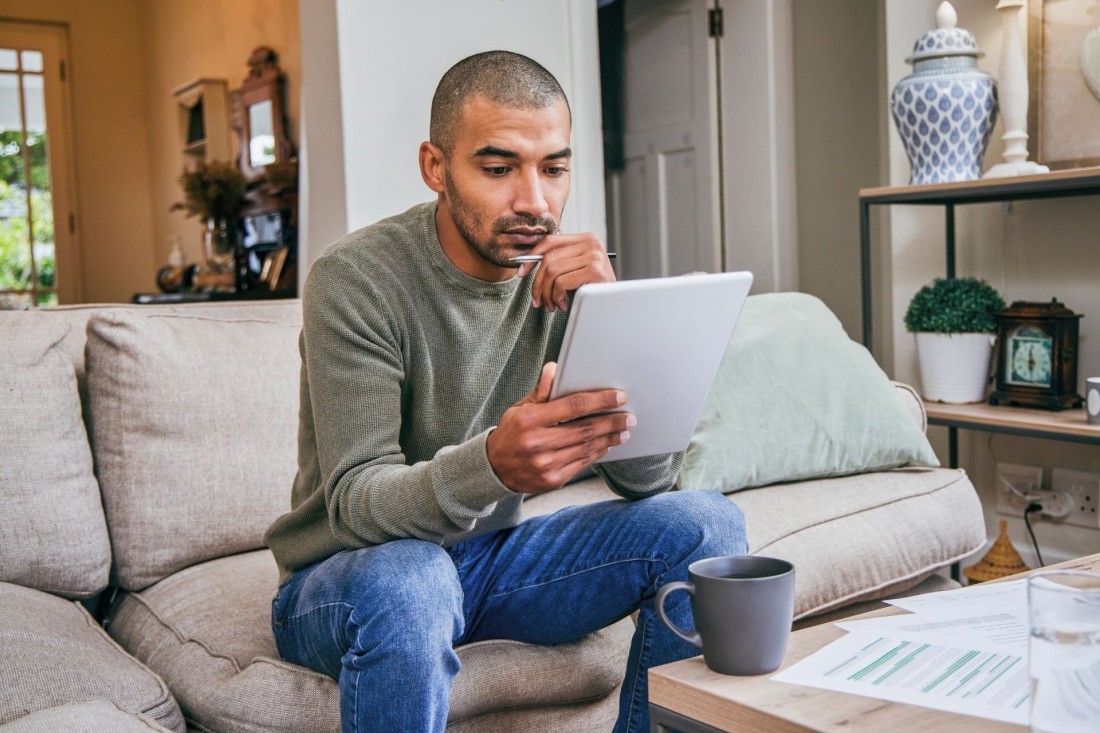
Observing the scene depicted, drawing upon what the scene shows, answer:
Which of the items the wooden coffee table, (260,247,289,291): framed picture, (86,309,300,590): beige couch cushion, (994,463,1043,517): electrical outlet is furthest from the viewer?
(260,247,289,291): framed picture

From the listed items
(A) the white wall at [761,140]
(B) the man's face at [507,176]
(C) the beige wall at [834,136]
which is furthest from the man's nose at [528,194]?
(C) the beige wall at [834,136]

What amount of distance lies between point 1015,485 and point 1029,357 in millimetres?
419

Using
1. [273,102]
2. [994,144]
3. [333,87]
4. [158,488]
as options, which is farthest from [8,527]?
[273,102]

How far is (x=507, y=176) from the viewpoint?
4.52 feet

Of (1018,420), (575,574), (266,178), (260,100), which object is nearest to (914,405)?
(1018,420)

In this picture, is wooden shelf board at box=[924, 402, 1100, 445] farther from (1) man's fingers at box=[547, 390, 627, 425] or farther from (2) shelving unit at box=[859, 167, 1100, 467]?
(1) man's fingers at box=[547, 390, 627, 425]

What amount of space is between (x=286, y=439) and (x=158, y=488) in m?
0.22

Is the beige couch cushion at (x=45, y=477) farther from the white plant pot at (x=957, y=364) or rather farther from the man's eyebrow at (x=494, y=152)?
the white plant pot at (x=957, y=364)

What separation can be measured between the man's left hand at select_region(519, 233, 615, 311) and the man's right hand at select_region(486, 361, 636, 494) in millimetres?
189

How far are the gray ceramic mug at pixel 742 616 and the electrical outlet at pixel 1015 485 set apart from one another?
6.37 ft

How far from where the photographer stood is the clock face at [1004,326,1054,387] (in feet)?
7.91

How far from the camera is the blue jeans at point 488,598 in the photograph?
3.74 ft

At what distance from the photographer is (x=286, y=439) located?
5.88 feet

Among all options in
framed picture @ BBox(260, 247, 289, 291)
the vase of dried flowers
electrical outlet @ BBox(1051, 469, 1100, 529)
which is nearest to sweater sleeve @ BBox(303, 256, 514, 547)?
electrical outlet @ BBox(1051, 469, 1100, 529)
